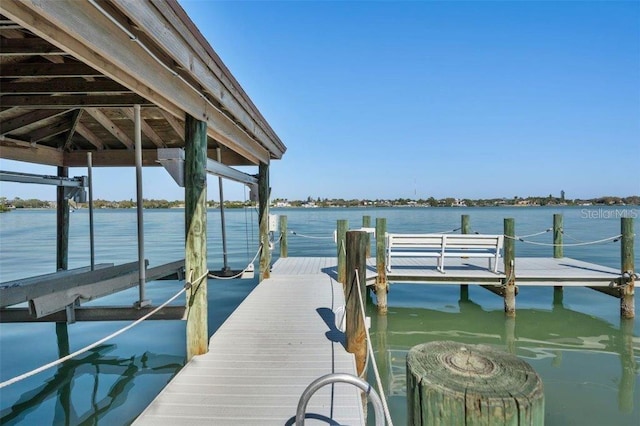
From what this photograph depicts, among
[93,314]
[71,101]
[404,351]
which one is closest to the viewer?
[71,101]

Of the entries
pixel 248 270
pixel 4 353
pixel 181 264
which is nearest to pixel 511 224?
pixel 248 270

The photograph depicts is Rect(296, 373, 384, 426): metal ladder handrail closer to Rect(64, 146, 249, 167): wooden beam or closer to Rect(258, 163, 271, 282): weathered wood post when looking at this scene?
Rect(258, 163, 271, 282): weathered wood post

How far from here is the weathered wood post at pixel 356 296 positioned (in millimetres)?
4158

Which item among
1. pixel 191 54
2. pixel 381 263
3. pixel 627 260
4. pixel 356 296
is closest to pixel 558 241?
pixel 627 260

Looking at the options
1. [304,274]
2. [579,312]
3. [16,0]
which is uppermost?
[16,0]

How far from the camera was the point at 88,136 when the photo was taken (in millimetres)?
7203

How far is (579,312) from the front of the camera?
957 cm

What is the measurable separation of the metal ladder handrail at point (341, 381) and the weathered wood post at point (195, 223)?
7.89ft

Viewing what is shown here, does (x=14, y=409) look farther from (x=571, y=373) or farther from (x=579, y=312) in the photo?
(x=579, y=312)

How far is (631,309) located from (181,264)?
10534 mm

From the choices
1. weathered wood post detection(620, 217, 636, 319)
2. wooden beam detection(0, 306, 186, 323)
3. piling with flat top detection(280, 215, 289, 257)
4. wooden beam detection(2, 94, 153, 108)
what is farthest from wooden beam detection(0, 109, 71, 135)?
weathered wood post detection(620, 217, 636, 319)

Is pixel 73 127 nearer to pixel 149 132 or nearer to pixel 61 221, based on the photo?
pixel 149 132

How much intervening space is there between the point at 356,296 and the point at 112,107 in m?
4.04

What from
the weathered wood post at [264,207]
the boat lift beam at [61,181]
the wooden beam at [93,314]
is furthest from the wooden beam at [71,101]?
the weathered wood post at [264,207]
